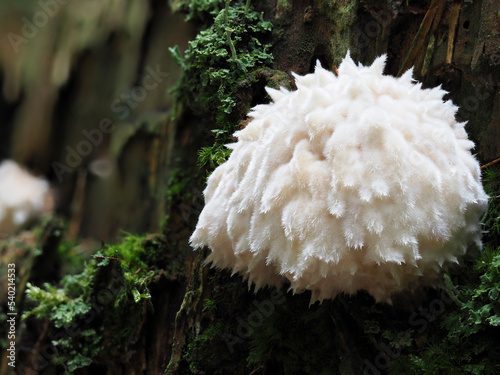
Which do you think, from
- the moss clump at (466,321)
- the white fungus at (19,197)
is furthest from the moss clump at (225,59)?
the white fungus at (19,197)

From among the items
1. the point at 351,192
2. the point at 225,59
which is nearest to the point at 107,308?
the point at 225,59

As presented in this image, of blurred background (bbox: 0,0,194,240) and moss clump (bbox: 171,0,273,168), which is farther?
blurred background (bbox: 0,0,194,240)

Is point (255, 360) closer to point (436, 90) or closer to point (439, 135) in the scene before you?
point (439, 135)

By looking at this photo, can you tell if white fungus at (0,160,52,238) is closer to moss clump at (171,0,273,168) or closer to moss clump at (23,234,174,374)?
moss clump at (23,234,174,374)

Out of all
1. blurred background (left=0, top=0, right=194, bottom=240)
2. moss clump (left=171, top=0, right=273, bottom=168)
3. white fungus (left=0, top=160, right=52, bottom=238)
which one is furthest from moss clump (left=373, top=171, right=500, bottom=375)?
white fungus (left=0, top=160, right=52, bottom=238)

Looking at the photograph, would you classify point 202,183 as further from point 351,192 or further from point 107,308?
point 351,192

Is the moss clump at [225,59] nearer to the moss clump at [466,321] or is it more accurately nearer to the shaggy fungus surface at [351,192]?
the shaggy fungus surface at [351,192]
